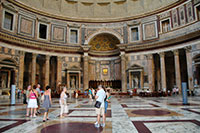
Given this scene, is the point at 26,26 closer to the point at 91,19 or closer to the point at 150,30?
the point at 91,19

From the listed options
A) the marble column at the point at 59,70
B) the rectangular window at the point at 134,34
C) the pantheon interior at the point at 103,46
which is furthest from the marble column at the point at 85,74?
the rectangular window at the point at 134,34

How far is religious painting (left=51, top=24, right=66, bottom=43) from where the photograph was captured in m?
27.0

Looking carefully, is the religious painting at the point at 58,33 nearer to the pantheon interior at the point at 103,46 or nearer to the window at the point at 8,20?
the pantheon interior at the point at 103,46

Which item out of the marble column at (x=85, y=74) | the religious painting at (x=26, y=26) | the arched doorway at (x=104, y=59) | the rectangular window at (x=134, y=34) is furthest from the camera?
the arched doorway at (x=104, y=59)

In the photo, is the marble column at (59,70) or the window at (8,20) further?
the marble column at (59,70)

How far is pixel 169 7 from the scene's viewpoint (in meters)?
25.0

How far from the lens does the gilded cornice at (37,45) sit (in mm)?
20891

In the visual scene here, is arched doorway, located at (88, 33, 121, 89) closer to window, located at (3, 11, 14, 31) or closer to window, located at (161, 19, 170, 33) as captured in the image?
window, located at (161, 19, 170, 33)

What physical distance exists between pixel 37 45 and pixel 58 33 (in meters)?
4.50

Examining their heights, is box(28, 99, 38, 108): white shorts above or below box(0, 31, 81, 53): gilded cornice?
Result: below

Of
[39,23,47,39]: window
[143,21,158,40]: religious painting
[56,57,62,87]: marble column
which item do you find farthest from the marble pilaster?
[39,23,47,39]: window

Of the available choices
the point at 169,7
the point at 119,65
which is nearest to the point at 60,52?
the point at 119,65

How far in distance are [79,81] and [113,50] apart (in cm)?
911

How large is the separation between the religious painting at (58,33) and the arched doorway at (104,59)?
5184 mm
